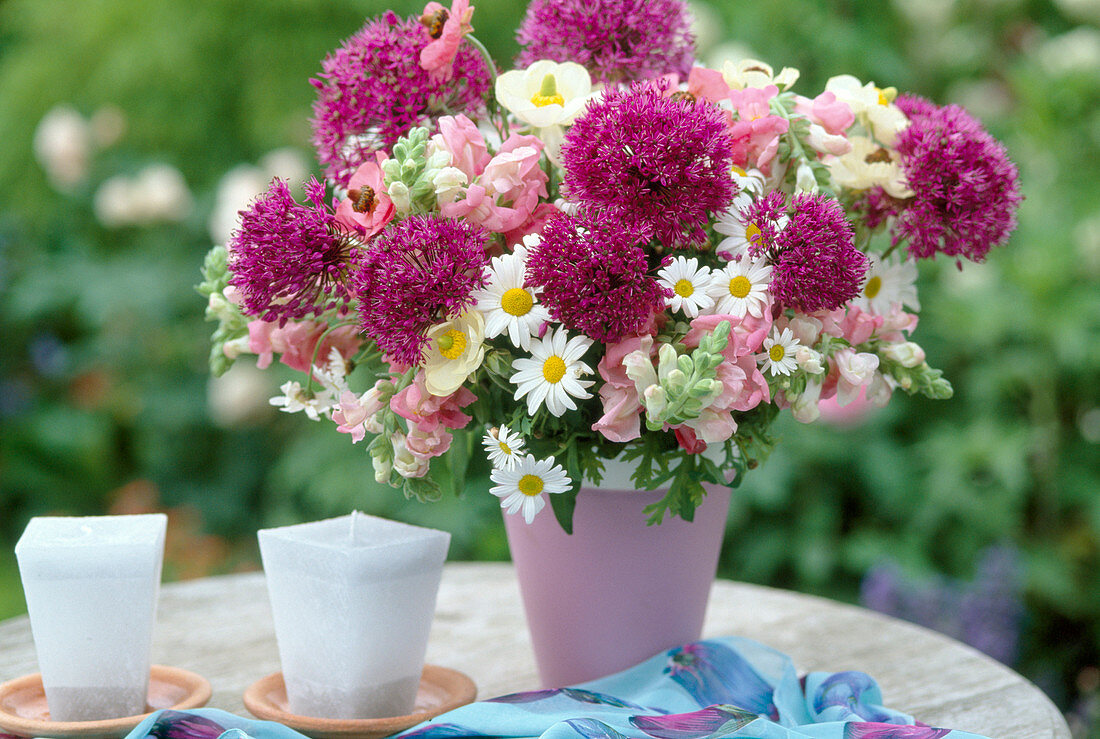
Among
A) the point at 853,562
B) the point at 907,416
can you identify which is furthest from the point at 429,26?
the point at 907,416

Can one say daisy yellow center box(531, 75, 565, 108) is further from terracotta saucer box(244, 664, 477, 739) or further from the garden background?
the garden background

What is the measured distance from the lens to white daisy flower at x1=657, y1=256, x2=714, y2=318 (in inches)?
25.1

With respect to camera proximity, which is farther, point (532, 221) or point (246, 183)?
point (246, 183)

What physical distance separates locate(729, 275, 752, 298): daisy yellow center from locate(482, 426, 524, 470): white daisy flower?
16cm

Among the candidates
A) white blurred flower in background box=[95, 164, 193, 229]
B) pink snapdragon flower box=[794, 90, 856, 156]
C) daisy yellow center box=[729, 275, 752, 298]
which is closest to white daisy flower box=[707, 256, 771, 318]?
daisy yellow center box=[729, 275, 752, 298]

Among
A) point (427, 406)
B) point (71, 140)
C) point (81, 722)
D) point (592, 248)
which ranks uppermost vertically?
point (71, 140)

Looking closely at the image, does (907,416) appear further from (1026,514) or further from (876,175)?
(876,175)

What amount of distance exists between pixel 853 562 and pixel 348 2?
143 cm

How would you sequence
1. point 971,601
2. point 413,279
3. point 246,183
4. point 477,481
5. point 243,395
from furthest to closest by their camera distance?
point 243,395
point 246,183
point 971,601
point 477,481
point 413,279

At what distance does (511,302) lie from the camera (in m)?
0.64

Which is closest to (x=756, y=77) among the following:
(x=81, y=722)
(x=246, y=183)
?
(x=81, y=722)

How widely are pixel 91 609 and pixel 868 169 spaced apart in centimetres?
60

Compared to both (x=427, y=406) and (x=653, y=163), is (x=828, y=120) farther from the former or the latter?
(x=427, y=406)

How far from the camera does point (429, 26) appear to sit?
2.34 feet
